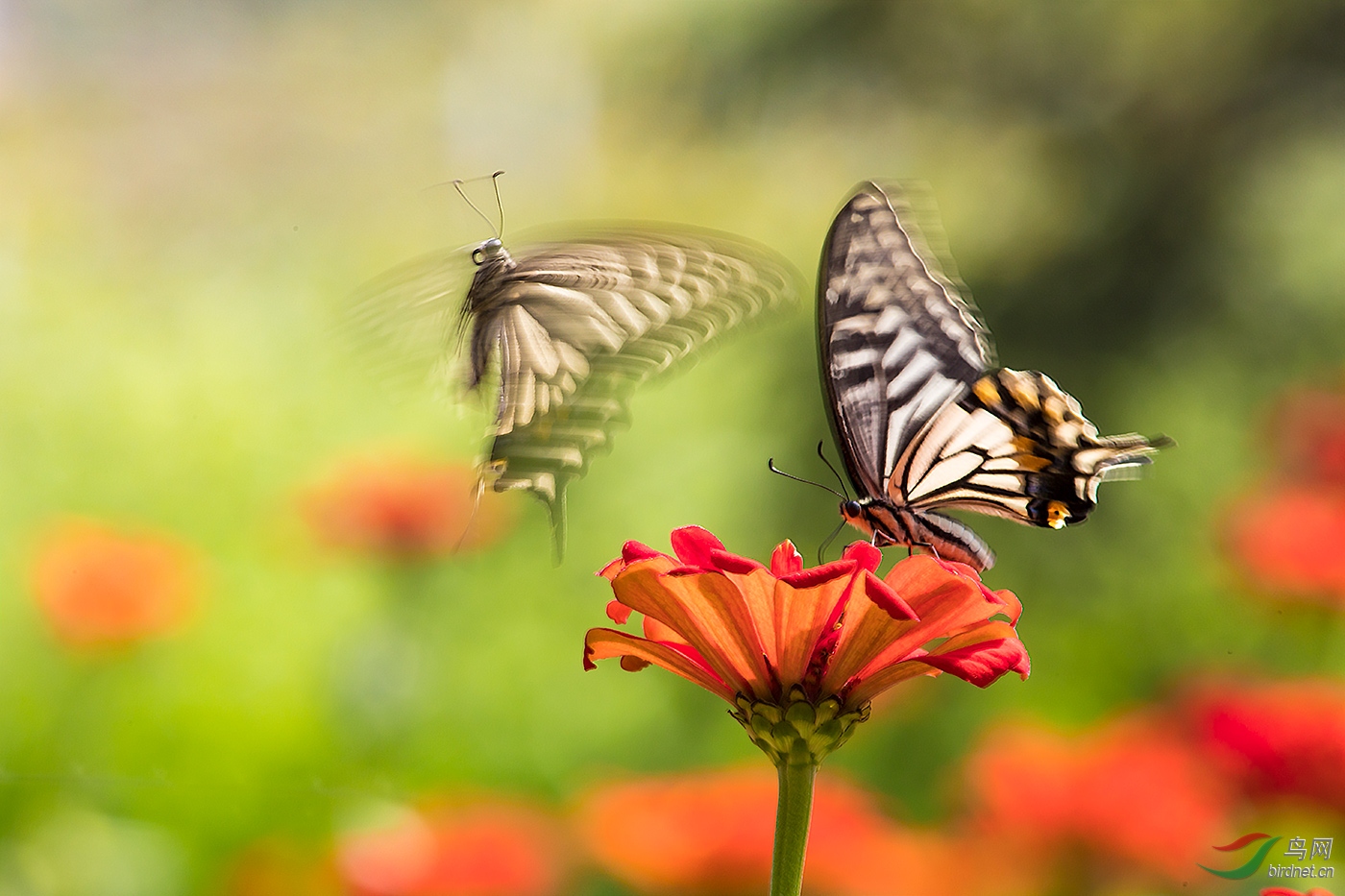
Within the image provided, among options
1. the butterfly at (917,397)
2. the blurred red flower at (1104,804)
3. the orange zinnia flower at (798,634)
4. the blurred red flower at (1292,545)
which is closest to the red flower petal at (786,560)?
the orange zinnia flower at (798,634)

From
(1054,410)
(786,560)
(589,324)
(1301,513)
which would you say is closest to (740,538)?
(1301,513)

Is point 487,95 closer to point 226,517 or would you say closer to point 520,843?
point 226,517

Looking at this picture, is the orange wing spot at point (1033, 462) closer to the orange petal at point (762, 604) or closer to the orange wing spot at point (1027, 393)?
the orange wing spot at point (1027, 393)

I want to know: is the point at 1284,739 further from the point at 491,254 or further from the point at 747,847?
the point at 491,254

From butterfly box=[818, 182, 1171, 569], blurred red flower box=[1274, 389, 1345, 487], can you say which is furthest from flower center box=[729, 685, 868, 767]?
blurred red flower box=[1274, 389, 1345, 487]

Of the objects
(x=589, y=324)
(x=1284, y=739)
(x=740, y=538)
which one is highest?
(x=589, y=324)

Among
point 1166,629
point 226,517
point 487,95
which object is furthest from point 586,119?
point 1166,629
